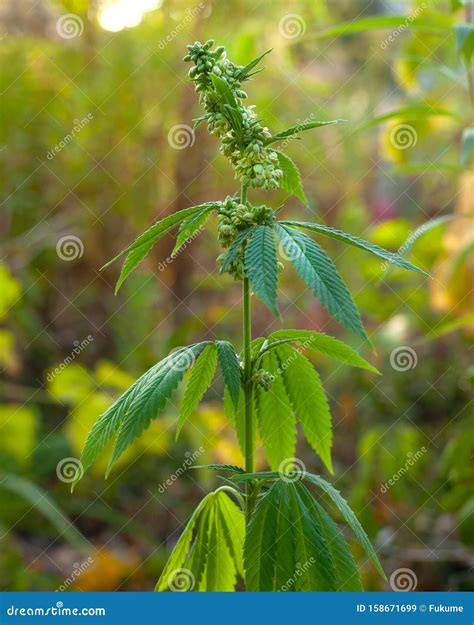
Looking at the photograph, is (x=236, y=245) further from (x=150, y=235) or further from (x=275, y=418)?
(x=275, y=418)

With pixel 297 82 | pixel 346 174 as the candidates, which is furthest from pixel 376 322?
pixel 297 82

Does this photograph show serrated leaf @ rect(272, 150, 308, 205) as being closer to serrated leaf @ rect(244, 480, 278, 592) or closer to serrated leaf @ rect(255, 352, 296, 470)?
serrated leaf @ rect(255, 352, 296, 470)

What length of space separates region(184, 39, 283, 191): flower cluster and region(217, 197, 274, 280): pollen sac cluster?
29mm

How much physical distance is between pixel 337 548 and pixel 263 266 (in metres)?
0.36

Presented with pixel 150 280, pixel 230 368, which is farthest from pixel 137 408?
pixel 150 280

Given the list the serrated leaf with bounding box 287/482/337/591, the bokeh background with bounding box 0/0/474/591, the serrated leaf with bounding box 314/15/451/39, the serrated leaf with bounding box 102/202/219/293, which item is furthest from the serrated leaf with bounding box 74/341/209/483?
the bokeh background with bounding box 0/0/474/591

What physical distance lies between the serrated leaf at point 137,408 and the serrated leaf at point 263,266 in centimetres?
14

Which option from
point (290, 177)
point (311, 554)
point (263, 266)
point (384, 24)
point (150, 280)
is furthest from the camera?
point (150, 280)

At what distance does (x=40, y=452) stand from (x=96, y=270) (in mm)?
915

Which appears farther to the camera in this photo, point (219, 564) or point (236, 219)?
point (219, 564)

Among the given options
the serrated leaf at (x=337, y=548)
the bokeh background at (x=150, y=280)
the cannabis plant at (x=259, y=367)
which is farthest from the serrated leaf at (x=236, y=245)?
the bokeh background at (x=150, y=280)

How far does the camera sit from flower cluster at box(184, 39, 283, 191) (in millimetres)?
839

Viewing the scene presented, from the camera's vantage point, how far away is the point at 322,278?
75 centimetres

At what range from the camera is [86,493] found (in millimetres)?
2867
